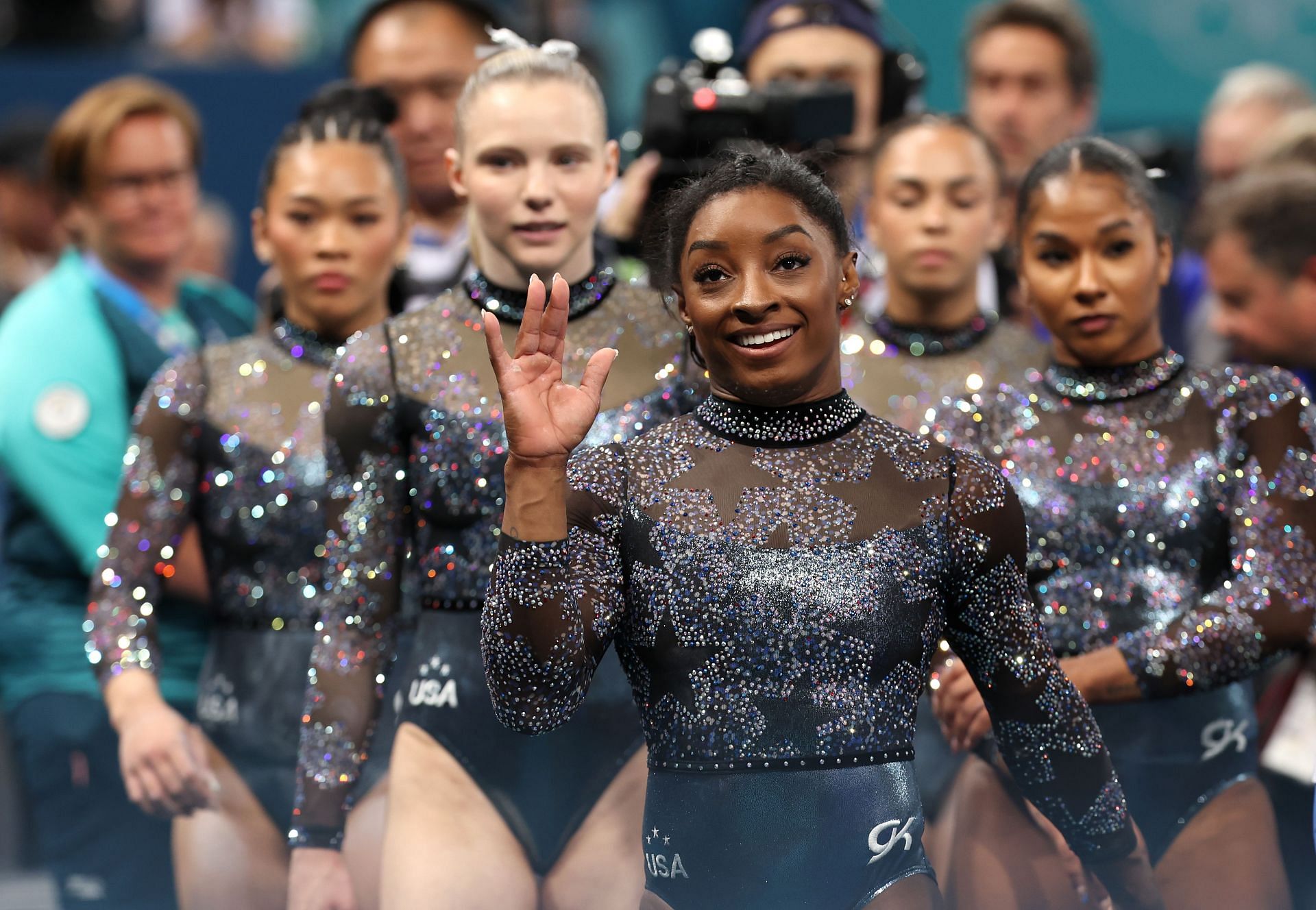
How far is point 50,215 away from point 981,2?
3.41m

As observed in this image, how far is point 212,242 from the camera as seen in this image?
5863 mm

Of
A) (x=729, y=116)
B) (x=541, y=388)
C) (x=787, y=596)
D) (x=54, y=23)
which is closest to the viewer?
(x=541, y=388)

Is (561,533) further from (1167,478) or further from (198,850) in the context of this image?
(198,850)

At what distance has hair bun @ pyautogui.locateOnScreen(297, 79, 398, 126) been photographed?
3.00 metres

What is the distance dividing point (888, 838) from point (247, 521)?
1338 mm

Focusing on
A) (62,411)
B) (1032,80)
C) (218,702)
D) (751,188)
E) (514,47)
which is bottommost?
(218,702)

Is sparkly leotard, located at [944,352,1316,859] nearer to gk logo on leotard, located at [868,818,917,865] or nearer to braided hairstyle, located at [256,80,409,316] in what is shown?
gk logo on leotard, located at [868,818,917,865]

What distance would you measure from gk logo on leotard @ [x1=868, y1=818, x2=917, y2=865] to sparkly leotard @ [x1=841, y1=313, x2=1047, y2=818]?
0.87 meters

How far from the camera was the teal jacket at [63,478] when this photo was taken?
11.1 ft

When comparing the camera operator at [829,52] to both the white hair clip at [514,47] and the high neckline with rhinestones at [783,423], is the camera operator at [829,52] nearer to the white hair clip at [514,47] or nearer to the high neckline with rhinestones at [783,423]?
the white hair clip at [514,47]

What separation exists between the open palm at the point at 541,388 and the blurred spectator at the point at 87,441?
1467 millimetres

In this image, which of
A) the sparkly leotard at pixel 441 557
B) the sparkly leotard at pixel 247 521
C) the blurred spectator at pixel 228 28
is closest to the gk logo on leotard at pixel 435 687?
the sparkly leotard at pixel 441 557

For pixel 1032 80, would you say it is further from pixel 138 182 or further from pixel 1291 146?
pixel 138 182

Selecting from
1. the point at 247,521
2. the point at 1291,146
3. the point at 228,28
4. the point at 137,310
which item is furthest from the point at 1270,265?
the point at 228,28
